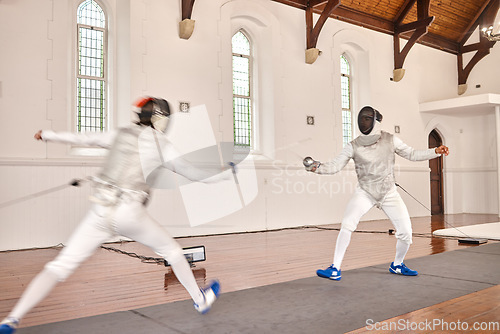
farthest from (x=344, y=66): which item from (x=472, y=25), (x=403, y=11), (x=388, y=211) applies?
(x=388, y=211)

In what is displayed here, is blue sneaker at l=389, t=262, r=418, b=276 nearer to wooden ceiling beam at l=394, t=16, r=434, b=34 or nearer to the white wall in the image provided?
the white wall

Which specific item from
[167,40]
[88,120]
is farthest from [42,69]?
[167,40]

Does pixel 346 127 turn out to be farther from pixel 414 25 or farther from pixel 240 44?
pixel 240 44

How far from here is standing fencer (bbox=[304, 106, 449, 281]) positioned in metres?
3.42

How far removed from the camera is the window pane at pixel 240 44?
320 inches

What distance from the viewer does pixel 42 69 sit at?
5801 millimetres

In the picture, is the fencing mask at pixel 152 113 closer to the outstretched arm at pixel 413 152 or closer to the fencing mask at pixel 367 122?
the fencing mask at pixel 367 122

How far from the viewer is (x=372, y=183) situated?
3.46m

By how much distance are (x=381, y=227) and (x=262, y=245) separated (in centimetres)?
316

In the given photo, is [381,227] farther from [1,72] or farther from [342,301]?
[1,72]

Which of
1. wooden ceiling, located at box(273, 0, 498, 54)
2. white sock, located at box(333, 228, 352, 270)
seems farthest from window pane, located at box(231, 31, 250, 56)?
white sock, located at box(333, 228, 352, 270)

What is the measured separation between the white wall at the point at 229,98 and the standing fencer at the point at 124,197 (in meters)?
3.80

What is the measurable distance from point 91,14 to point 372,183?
505 centimetres

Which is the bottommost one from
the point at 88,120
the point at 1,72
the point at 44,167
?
the point at 44,167
